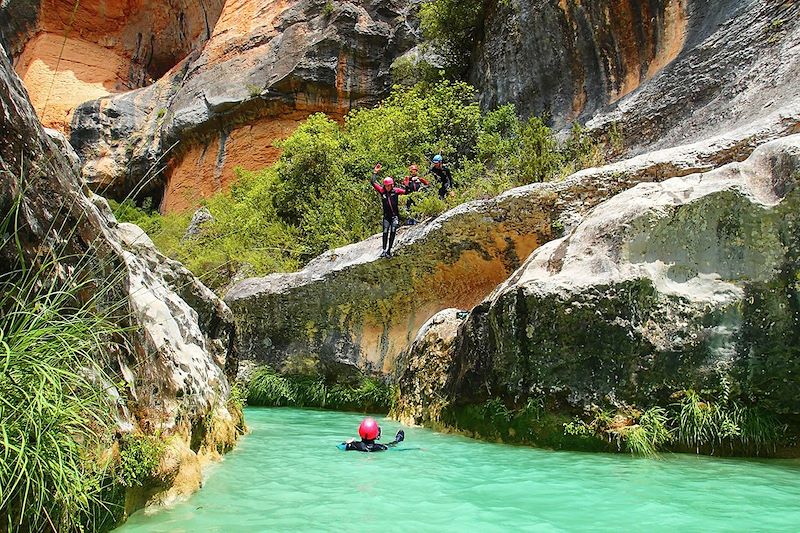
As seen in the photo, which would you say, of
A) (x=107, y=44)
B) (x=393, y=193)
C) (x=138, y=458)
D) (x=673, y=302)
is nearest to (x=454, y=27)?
(x=393, y=193)

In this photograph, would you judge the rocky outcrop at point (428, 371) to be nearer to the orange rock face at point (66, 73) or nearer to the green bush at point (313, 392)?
the green bush at point (313, 392)

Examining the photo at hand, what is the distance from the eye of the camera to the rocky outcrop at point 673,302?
5586mm

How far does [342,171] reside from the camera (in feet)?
60.2

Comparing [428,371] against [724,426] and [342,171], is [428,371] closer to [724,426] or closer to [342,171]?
[724,426]

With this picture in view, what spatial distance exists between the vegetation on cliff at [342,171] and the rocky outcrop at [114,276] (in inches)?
332

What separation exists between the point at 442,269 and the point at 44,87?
88.6 ft

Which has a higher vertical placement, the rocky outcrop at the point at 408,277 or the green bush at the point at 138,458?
the rocky outcrop at the point at 408,277

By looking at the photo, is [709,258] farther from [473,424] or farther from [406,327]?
[406,327]

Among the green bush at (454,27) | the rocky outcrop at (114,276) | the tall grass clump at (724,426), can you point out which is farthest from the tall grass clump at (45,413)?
the green bush at (454,27)

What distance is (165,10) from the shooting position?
33.3 meters

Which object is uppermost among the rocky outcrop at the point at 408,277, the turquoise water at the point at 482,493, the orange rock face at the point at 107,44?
the orange rock face at the point at 107,44

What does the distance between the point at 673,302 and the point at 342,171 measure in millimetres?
13441

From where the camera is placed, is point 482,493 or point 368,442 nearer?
point 482,493

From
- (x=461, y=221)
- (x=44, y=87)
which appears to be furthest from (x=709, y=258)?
(x=44, y=87)
